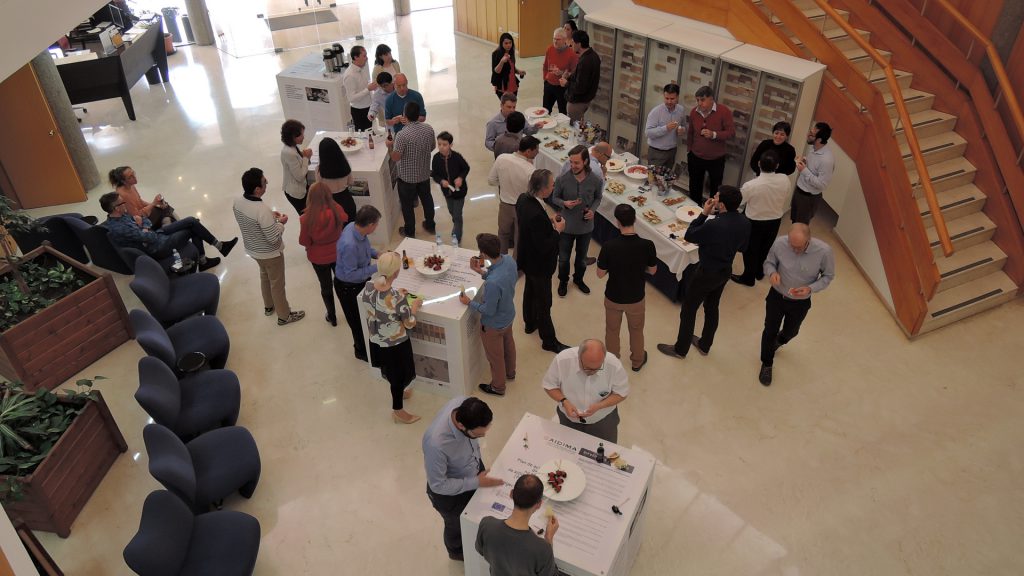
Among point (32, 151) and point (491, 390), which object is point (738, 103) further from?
point (32, 151)

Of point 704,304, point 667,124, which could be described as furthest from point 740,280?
point 667,124

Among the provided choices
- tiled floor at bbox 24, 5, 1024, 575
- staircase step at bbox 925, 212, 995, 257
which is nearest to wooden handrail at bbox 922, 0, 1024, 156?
staircase step at bbox 925, 212, 995, 257

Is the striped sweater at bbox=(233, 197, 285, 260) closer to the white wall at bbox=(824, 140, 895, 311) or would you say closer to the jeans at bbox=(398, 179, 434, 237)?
the jeans at bbox=(398, 179, 434, 237)

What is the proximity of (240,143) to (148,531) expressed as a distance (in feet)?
25.6

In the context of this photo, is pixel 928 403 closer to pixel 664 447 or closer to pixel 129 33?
pixel 664 447

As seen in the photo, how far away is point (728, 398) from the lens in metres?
6.00

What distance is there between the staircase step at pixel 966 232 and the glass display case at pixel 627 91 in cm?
380

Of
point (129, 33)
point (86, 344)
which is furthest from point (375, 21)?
point (86, 344)

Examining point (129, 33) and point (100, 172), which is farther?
point (129, 33)

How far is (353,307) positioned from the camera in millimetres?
6059

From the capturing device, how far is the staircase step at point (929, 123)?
7.66 m

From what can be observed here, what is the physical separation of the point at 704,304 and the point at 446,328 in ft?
7.72

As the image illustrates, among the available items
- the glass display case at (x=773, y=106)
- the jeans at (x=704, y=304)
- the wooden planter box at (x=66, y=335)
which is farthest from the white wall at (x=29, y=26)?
the glass display case at (x=773, y=106)

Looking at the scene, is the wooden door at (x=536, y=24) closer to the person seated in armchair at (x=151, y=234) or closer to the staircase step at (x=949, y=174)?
the person seated in armchair at (x=151, y=234)
